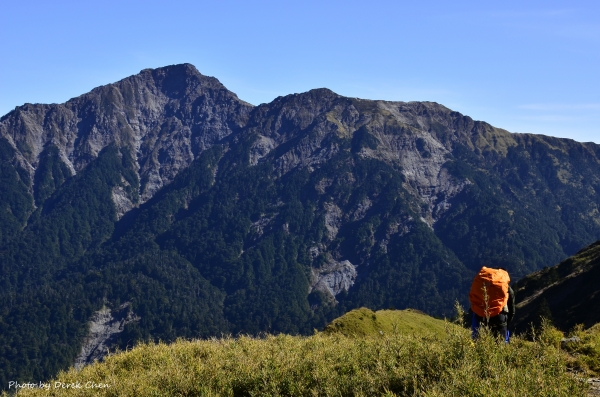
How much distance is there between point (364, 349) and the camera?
47.5ft

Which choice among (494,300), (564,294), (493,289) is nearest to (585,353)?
(494,300)

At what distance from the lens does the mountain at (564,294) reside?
51875mm

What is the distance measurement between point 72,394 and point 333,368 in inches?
331

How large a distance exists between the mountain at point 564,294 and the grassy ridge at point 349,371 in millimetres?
35824

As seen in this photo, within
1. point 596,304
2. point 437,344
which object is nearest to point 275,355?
point 437,344

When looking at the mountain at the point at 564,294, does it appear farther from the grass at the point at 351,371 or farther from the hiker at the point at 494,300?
the grass at the point at 351,371

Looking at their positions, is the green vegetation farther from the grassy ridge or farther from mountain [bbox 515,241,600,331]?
mountain [bbox 515,241,600,331]

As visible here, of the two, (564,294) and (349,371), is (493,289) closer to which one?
(349,371)

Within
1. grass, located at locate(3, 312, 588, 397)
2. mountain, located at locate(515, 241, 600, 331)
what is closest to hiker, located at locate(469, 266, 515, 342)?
grass, located at locate(3, 312, 588, 397)

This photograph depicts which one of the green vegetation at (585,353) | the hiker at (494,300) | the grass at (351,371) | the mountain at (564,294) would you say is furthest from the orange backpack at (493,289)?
the mountain at (564,294)

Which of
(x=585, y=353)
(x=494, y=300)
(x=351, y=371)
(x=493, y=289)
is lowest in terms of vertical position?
(x=585, y=353)

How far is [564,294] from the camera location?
62.7m

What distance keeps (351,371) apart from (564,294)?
5941 cm

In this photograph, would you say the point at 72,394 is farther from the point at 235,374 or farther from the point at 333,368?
the point at 333,368
